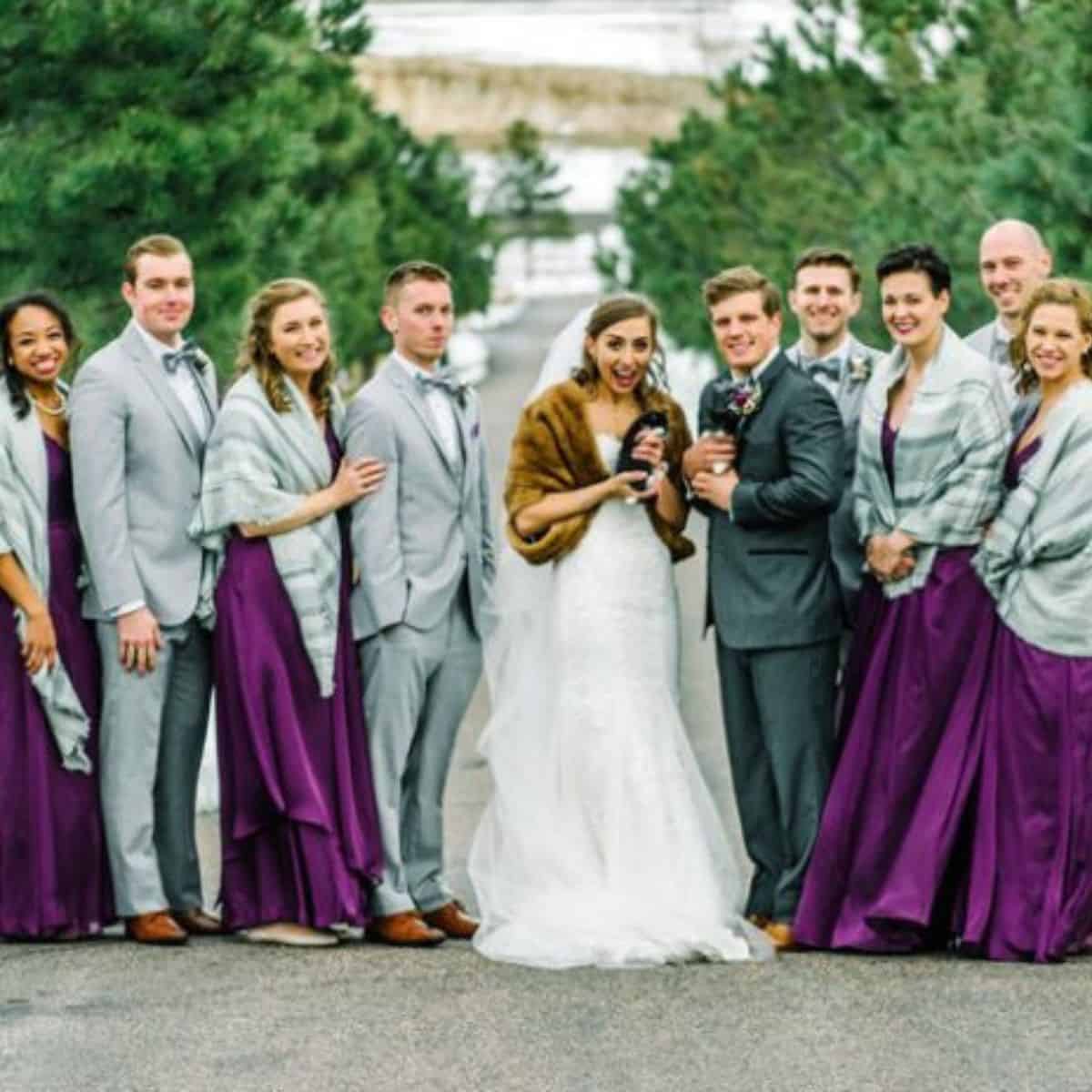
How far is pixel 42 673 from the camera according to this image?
830 centimetres

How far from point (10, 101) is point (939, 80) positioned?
30.7ft

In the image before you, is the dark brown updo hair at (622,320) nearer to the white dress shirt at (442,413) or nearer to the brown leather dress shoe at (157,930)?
the white dress shirt at (442,413)

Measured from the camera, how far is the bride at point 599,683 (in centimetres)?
830

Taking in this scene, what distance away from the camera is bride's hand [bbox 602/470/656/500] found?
827 centimetres

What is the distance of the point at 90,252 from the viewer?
16.7 metres

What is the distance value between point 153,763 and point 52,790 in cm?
28

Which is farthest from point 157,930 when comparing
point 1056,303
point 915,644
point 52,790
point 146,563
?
point 1056,303

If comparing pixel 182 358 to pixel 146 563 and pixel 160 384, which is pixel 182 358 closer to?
pixel 160 384

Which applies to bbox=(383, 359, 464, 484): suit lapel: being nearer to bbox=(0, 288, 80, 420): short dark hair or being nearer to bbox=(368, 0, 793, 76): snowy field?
bbox=(0, 288, 80, 420): short dark hair

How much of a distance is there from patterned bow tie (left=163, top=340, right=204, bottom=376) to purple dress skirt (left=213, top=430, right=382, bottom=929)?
518 mm

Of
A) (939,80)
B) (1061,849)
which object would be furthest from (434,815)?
(939,80)

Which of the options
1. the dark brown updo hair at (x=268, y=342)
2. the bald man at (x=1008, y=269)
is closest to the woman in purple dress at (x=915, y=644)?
the bald man at (x=1008, y=269)

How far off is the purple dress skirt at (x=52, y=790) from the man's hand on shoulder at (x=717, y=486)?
1688 mm

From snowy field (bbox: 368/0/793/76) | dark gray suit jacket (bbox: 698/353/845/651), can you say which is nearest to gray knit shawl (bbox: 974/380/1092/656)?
dark gray suit jacket (bbox: 698/353/845/651)
